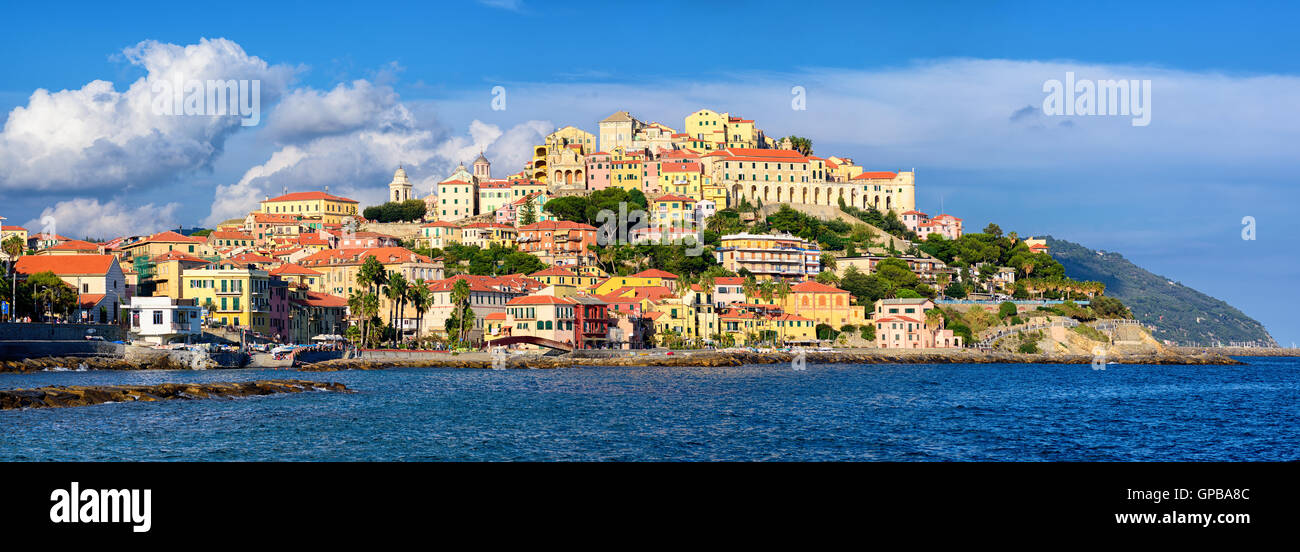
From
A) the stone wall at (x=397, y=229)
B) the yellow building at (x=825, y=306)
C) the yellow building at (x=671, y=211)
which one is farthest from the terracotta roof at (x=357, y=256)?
the yellow building at (x=825, y=306)

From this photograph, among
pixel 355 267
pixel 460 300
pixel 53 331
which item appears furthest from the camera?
pixel 355 267

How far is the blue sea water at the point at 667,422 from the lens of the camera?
2850cm

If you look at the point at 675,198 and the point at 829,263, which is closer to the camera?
the point at 829,263

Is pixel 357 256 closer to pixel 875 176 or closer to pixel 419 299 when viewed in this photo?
pixel 419 299

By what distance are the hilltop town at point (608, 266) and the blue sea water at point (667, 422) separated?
2194 cm

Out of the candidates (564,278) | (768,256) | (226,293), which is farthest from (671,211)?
(226,293)

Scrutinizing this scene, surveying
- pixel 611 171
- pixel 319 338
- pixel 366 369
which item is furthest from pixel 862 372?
pixel 611 171

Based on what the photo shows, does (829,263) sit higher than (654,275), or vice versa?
(829,263)

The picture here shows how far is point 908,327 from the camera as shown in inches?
3760

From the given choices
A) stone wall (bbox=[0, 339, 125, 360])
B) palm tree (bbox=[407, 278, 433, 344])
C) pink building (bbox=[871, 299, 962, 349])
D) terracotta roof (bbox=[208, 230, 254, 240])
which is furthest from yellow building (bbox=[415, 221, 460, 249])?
stone wall (bbox=[0, 339, 125, 360])

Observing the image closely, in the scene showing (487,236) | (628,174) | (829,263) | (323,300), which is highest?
(628,174)

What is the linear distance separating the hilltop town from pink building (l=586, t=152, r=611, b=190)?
172 mm

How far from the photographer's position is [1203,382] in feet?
220

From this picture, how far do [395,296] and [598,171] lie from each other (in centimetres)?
4752
